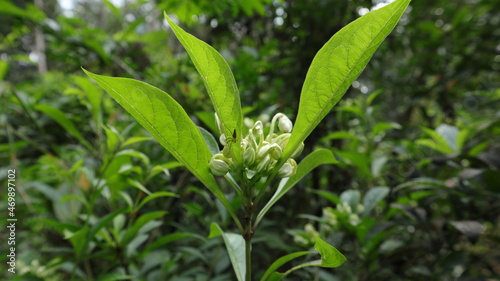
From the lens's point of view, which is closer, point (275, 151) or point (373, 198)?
point (275, 151)

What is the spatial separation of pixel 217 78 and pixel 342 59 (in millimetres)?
228

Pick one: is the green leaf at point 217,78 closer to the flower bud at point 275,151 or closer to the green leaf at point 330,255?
the flower bud at point 275,151

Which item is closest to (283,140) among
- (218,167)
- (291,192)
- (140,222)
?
(218,167)

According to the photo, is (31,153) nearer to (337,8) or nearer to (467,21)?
(337,8)

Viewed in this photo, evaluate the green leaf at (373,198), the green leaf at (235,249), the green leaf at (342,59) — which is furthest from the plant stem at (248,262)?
the green leaf at (373,198)

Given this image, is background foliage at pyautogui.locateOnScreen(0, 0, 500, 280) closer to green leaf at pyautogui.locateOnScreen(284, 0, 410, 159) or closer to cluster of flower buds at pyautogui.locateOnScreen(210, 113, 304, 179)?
cluster of flower buds at pyautogui.locateOnScreen(210, 113, 304, 179)

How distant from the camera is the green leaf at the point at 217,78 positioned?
54cm

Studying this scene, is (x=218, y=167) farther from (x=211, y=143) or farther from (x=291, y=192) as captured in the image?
(x=291, y=192)

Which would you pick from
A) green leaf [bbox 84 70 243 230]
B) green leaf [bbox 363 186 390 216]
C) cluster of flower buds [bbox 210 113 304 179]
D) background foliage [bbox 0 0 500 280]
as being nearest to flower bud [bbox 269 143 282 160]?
cluster of flower buds [bbox 210 113 304 179]

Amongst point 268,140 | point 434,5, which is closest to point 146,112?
point 268,140

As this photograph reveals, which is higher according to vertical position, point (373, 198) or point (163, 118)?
point (163, 118)

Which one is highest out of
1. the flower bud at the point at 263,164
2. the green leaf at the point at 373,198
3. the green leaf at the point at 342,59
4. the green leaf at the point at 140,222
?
the green leaf at the point at 342,59

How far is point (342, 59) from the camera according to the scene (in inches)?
21.5

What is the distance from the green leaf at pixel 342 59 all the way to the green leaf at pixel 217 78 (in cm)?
13
